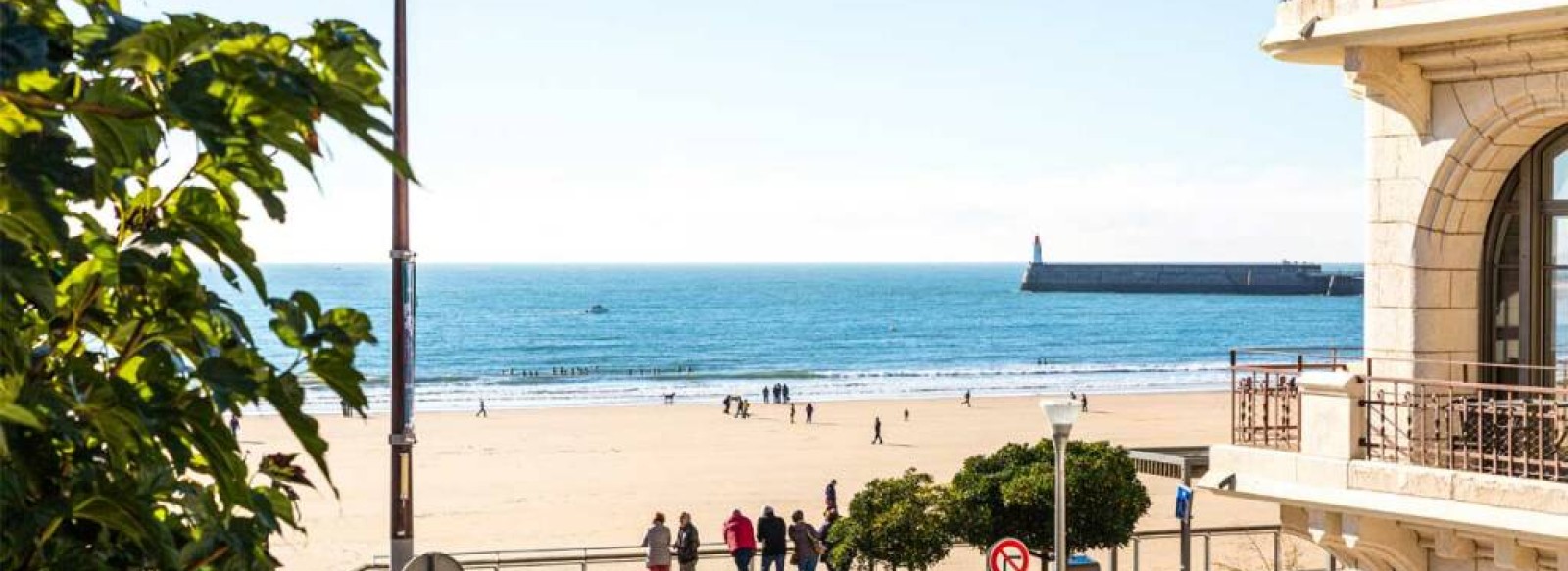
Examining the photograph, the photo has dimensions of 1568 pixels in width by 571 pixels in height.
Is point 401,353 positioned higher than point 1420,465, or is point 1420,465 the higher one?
point 401,353

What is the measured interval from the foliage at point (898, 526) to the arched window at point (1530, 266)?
10.3 m

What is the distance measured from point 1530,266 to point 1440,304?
65 centimetres

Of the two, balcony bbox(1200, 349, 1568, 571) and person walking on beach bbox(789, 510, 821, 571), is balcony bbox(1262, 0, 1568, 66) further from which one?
person walking on beach bbox(789, 510, 821, 571)

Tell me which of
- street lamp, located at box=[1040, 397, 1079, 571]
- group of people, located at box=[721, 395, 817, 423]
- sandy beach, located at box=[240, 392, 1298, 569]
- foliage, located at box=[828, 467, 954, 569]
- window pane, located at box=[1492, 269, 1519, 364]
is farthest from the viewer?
group of people, located at box=[721, 395, 817, 423]

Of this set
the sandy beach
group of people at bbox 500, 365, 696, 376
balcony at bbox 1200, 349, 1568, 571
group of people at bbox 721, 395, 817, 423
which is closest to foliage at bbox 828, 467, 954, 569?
the sandy beach

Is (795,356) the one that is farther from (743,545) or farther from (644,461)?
(743,545)

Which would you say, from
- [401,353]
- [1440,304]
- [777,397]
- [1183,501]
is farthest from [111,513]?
[777,397]

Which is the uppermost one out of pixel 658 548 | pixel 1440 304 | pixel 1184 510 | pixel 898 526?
pixel 1440 304

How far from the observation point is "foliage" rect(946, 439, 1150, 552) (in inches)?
866

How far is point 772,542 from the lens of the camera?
984 inches

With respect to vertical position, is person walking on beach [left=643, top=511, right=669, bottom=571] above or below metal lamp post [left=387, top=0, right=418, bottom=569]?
below

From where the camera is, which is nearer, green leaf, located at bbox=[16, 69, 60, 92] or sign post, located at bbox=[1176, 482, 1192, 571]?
green leaf, located at bbox=[16, 69, 60, 92]

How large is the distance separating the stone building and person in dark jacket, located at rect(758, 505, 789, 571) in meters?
12.5

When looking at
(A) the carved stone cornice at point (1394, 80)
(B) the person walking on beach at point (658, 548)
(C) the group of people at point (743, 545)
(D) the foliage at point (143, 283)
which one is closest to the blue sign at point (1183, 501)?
(C) the group of people at point (743, 545)
